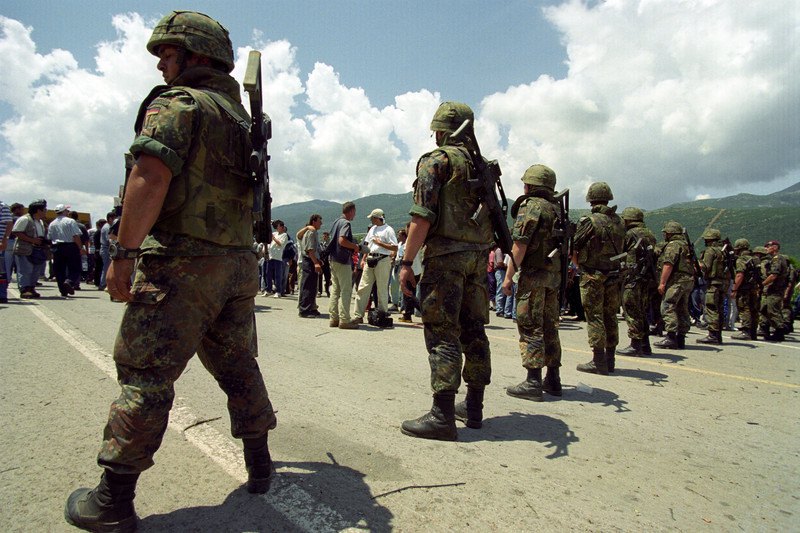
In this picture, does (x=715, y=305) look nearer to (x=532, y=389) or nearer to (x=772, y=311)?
(x=772, y=311)

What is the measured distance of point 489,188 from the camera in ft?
12.2

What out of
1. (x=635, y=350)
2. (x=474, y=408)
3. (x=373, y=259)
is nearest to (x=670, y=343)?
(x=635, y=350)

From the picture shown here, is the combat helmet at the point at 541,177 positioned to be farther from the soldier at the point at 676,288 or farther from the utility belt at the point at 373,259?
the soldier at the point at 676,288

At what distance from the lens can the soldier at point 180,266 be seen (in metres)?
2.03

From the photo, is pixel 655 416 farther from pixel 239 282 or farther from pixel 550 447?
pixel 239 282

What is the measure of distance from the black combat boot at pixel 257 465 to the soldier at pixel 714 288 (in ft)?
31.3

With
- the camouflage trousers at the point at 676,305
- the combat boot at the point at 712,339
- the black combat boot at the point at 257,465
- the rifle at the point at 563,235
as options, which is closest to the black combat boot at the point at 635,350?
the camouflage trousers at the point at 676,305

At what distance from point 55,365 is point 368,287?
5203 millimetres

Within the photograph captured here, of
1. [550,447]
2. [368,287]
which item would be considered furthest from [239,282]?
[368,287]

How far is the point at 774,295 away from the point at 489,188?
10.7 metres

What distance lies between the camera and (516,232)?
15.9ft

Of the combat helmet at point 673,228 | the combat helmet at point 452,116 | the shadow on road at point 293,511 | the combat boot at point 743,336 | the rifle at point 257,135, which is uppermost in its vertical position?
the combat helmet at point 452,116

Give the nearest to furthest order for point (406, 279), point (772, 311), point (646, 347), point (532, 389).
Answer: point (406, 279) → point (532, 389) → point (646, 347) → point (772, 311)

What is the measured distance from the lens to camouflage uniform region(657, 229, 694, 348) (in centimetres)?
850
